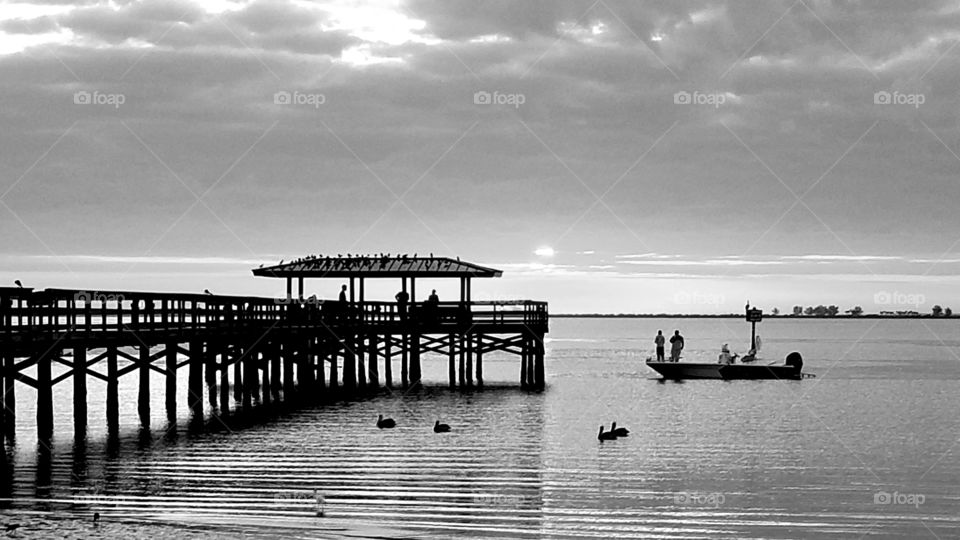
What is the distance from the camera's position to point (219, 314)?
3931 cm

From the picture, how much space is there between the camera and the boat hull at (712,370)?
6066cm

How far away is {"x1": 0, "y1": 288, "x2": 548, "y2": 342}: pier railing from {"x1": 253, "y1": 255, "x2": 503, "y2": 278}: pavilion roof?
1.48m

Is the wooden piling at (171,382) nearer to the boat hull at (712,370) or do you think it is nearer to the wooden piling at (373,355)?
the wooden piling at (373,355)

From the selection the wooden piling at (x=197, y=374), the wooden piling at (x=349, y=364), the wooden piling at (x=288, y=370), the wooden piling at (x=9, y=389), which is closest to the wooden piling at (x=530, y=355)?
the wooden piling at (x=349, y=364)

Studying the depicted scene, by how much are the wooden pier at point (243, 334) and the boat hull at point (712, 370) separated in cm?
692

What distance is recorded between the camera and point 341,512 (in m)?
21.8

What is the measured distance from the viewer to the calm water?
21.1 metres

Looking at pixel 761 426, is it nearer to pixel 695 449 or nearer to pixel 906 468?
→ pixel 695 449

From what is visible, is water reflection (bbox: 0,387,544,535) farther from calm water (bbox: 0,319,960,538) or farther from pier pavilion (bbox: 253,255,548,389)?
pier pavilion (bbox: 253,255,548,389)

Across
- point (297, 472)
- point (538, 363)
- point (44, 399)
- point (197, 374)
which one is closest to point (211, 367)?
point (197, 374)

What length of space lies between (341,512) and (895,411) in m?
32.7

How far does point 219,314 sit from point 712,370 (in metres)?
29.2

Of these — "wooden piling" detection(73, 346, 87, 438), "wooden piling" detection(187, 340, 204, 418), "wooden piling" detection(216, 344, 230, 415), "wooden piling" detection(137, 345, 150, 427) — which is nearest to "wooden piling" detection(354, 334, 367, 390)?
"wooden piling" detection(216, 344, 230, 415)

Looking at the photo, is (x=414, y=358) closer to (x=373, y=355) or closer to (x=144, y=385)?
(x=373, y=355)
